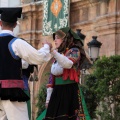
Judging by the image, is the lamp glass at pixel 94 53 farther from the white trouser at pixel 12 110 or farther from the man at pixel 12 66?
the white trouser at pixel 12 110

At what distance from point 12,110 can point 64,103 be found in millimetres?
1546

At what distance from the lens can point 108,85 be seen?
9125 mm

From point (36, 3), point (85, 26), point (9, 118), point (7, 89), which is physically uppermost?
point (36, 3)

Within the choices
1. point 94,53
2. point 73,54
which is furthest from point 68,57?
point 94,53

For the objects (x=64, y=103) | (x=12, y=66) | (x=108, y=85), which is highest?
(x=12, y=66)

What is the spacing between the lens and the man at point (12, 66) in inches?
186

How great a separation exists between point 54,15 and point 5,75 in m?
10.7

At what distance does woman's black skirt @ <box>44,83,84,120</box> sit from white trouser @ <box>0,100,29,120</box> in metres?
1.36

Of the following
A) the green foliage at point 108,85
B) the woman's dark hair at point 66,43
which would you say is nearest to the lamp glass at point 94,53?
the green foliage at point 108,85

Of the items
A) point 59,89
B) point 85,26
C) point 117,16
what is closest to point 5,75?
point 59,89

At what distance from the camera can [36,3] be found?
16.5 metres

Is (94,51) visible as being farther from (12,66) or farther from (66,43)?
(12,66)

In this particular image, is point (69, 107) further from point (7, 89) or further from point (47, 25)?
point (47, 25)

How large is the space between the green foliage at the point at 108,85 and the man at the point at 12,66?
4263 millimetres
